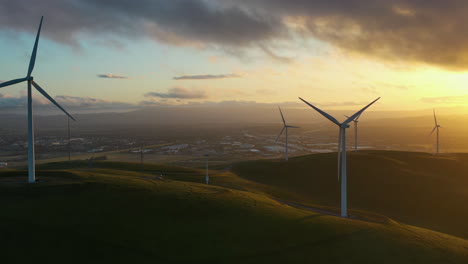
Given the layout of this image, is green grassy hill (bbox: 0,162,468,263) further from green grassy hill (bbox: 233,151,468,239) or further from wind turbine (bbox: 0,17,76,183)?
green grassy hill (bbox: 233,151,468,239)

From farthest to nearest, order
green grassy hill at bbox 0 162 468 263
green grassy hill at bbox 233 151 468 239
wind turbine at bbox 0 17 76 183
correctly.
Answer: green grassy hill at bbox 233 151 468 239 → wind turbine at bbox 0 17 76 183 → green grassy hill at bbox 0 162 468 263

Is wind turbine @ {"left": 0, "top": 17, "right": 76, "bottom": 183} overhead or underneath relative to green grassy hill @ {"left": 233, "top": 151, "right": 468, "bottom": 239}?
overhead

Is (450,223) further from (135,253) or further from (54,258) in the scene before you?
(54,258)

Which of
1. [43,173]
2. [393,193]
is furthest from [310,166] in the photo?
[43,173]

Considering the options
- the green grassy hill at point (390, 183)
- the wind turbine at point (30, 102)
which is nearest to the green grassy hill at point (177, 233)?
the wind turbine at point (30, 102)

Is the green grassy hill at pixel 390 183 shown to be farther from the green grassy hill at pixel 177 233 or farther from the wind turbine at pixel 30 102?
the wind turbine at pixel 30 102

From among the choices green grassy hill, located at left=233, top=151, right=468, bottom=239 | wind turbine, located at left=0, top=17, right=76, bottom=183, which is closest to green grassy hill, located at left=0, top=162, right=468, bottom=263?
wind turbine, located at left=0, top=17, right=76, bottom=183

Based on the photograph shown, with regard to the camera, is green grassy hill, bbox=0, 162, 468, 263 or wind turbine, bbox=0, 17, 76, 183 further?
wind turbine, bbox=0, 17, 76, 183

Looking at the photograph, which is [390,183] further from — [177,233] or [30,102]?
[30,102]
